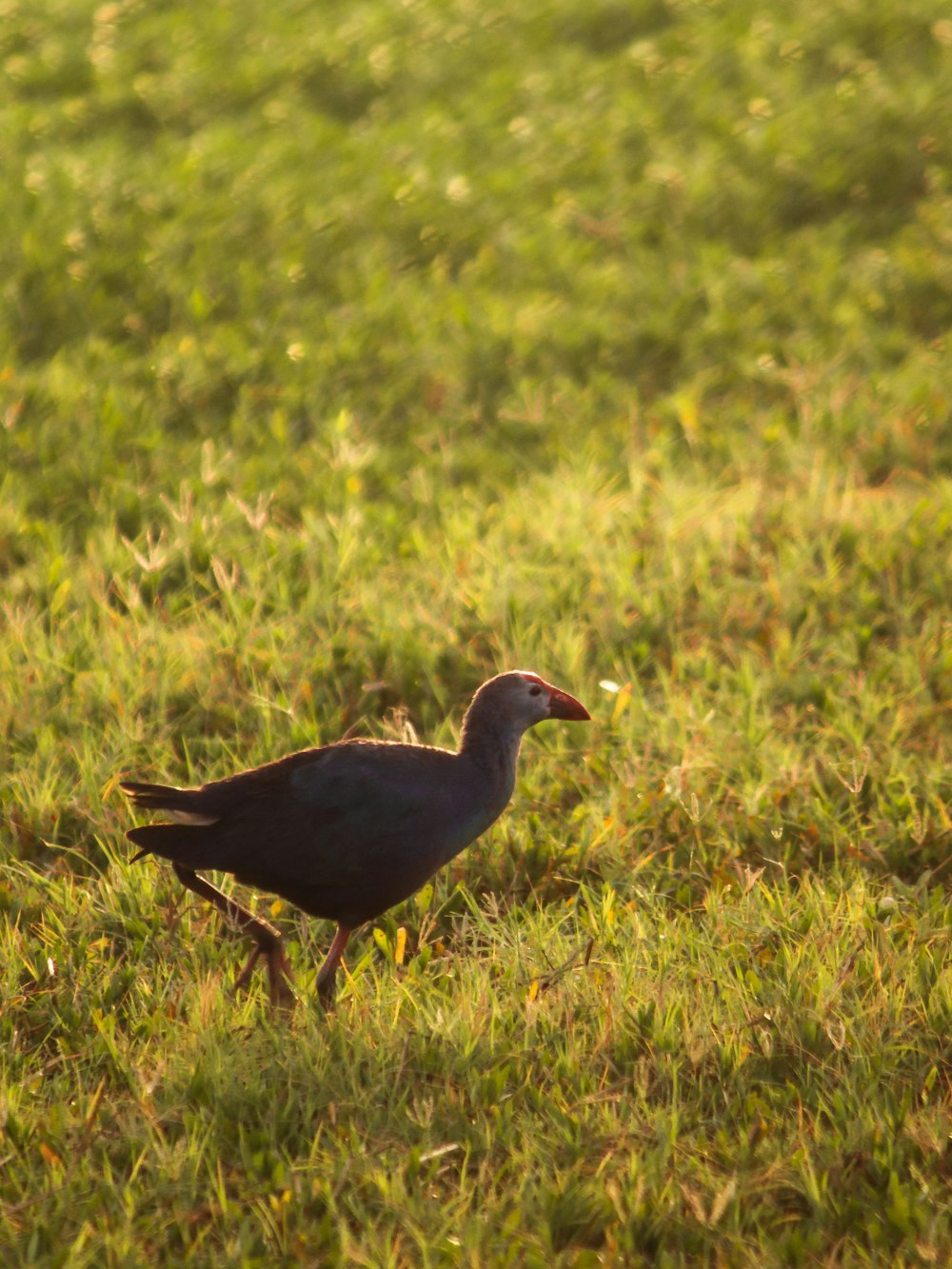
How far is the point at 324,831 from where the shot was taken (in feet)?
12.8

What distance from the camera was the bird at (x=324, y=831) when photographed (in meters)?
3.87

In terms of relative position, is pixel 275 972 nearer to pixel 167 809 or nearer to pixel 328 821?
pixel 328 821

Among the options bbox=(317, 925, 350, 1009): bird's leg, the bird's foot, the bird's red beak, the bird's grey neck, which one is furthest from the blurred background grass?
bbox=(317, 925, 350, 1009): bird's leg

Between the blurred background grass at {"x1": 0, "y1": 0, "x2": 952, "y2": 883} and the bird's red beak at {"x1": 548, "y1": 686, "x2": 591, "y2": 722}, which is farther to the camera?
the blurred background grass at {"x1": 0, "y1": 0, "x2": 952, "y2": 883}

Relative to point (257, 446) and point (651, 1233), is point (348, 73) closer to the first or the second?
point (257, 446)

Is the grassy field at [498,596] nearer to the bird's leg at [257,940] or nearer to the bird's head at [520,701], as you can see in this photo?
the bird's leg at [257,940]

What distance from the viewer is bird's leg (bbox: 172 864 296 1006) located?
3.90 metres

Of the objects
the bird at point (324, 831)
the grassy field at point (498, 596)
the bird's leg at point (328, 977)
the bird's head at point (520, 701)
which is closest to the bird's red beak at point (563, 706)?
the bird's head at point (520, 701)

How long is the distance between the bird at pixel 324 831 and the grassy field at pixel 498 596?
0.22 m

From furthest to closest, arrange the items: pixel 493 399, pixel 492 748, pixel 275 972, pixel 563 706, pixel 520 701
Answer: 1. pixel 493 399
2. pixel 563 706
3. pixel 520 701
4. pixel 492 748
5. pixel 275 972

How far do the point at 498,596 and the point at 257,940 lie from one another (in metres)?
2.50

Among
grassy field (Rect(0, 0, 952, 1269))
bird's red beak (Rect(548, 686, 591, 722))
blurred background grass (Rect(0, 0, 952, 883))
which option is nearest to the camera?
grassy field (Rect(0, 0, 952, 1269))

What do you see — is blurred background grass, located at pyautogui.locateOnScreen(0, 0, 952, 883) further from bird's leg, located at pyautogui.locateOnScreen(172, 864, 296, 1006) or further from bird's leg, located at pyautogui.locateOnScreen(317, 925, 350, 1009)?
bird's leg, located at pyautogui.locateOnScreen(317, 925, 350, 1009)

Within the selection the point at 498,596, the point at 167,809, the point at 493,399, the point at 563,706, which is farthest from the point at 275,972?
the point at 493,399
